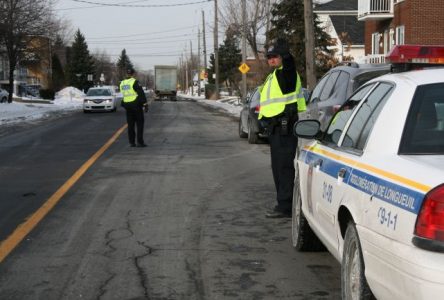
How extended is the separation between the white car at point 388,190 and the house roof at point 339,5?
58164 mm

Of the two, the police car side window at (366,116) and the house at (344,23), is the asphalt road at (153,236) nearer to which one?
the police car side window at (366,116)

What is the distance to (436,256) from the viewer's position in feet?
9.05

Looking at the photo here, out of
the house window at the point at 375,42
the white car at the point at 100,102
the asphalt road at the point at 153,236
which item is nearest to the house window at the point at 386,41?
the house window at the point at 375,42

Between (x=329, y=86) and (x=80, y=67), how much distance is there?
84.1m

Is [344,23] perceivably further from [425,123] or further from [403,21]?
[425,123]

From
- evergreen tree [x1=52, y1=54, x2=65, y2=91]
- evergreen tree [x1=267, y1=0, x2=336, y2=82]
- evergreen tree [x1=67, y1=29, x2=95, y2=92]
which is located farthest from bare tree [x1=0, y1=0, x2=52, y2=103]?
evergreen tree [x1=67, y1=29, x2=95, y2=92]

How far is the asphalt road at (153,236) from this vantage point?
4.85 m

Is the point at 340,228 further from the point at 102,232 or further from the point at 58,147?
the point at 58,147

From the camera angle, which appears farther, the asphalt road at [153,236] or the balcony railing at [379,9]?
the balcony railing at [379,9]

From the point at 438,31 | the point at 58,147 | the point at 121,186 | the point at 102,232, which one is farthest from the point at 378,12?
the point at 102,232

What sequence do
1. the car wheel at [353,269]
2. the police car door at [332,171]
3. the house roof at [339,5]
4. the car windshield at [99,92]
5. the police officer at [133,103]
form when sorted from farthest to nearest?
the house roof at [339,5] < the car windshield at [99,92] < the police officer at [133,103] < the police car door at [332,171] < the car wheel at [353,269]

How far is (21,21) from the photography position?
113 ft

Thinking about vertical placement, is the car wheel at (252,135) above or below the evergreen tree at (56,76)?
below

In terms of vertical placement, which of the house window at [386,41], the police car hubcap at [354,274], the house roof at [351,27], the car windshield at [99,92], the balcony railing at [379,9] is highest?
the house roof at [351,27]
